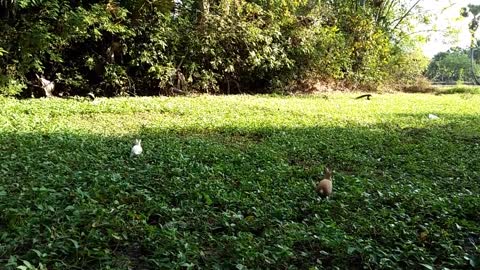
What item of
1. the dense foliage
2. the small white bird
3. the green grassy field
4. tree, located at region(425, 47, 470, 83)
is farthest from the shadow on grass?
tree, located at region(425, 47, 470, 83)

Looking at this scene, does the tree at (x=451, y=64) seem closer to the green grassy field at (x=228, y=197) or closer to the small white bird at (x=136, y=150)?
the green grassy field at (x=228, y=197)

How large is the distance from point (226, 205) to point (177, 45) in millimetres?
7097

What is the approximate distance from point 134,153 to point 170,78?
216 inches

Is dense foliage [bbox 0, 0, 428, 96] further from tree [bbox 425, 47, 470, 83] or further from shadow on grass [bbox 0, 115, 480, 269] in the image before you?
tree [bbox 425, 47, 470, 83]

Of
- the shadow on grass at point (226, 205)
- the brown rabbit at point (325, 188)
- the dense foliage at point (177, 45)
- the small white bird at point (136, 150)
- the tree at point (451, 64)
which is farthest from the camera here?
the tree at point (451, 64)

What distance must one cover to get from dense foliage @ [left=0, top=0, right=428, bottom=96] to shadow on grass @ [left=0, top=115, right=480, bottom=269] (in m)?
3.66

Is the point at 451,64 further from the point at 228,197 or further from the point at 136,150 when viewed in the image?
the point at 228,197

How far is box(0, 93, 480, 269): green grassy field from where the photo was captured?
2229 mm

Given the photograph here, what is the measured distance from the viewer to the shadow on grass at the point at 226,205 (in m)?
2.23

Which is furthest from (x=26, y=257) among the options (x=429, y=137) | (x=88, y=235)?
(x=429, y=137)

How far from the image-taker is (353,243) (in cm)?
238

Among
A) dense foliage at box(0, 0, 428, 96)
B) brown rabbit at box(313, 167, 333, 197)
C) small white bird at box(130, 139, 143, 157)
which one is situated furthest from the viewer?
dense foliage at box(0, 0, 428, 96)

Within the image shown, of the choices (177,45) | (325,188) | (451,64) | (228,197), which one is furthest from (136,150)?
(451,64)

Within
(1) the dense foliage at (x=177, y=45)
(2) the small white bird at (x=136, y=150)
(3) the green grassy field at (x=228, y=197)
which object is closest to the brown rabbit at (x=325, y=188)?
(3) the green grassy field at (x=228, y=197)
